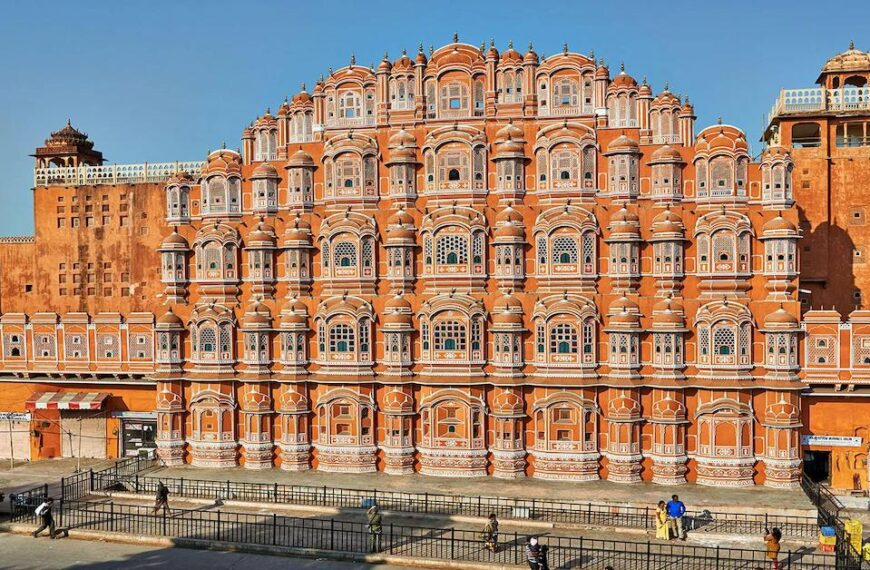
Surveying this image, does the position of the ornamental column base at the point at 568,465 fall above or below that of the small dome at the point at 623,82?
below

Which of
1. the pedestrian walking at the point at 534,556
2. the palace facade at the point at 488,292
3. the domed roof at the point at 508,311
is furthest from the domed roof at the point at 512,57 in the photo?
the pedestrian walking at the point at 534,556

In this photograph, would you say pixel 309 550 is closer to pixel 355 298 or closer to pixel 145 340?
pixel 355 298

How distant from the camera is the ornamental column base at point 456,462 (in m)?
36.4

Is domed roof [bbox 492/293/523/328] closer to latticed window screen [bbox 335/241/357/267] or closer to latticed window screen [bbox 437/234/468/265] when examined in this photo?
latticed window screen [bbox 437/234/468/265]

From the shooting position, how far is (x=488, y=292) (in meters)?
37.0

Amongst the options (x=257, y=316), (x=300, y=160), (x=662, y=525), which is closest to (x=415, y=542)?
(x=662, y=525)

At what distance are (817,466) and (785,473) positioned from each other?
480 cm

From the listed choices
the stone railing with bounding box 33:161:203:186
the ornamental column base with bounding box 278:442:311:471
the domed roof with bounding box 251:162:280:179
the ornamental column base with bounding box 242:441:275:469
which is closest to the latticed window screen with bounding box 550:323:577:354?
the ornamental column base with bounding box 278:442:311:471

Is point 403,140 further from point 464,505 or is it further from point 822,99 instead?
point 822,99

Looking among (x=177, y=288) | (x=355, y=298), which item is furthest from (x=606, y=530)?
(x=177, y=288)

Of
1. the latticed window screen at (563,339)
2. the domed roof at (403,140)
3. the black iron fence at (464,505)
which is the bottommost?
the black iron fence at (464,505)

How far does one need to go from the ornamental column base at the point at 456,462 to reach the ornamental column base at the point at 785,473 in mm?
12631

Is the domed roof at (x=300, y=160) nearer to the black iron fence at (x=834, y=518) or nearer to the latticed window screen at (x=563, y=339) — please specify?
the latticed window screen at (x=563, y=339)

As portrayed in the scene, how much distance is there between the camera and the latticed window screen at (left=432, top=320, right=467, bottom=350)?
36562 mm
